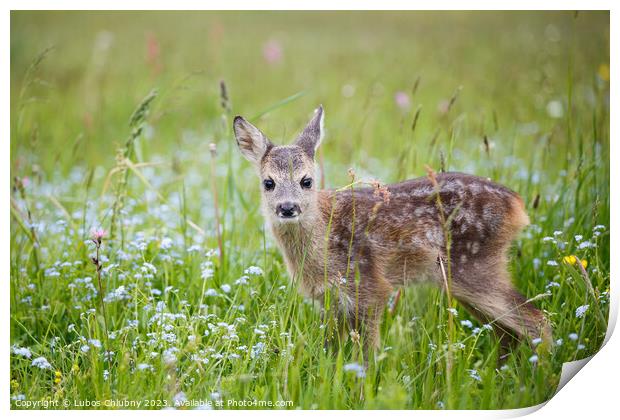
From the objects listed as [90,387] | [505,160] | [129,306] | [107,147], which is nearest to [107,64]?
[107,147]

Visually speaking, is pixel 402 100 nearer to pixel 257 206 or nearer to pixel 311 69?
pixel 311 69

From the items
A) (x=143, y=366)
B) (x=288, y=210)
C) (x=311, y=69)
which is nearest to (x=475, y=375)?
(x=288, y=210)

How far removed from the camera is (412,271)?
497cm

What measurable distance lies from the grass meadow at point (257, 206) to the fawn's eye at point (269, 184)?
48 cm

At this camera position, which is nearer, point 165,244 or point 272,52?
point 165,244

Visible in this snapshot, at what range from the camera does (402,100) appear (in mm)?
7043

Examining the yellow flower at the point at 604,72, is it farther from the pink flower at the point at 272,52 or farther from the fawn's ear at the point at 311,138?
the pink flower at the point at 272,52

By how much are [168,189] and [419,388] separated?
3.09 meters

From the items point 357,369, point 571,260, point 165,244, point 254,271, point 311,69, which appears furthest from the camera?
point 311,69

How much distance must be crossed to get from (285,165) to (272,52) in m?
1.97

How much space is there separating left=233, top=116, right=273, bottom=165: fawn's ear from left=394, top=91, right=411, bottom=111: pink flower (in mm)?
2225

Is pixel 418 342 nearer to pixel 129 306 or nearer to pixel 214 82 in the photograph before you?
pixel 129 306

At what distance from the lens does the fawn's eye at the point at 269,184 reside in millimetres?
5016

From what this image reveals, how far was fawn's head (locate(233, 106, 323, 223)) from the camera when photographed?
16.2 feet
